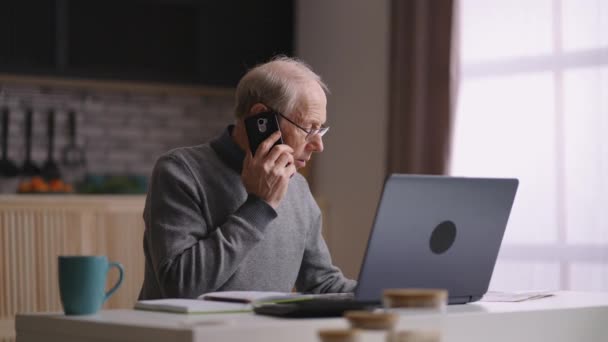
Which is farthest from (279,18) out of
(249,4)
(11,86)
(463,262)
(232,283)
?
(463,262)

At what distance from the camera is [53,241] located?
4254 mm

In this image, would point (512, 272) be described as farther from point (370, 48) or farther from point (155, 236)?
point (155, 236)

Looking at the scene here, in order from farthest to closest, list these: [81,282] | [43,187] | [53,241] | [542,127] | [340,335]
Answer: [43,187], [53,241], [542,127], [81,282], [340,335]

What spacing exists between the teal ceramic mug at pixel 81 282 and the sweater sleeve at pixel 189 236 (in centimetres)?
47

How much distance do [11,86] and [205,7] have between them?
109 centimetres

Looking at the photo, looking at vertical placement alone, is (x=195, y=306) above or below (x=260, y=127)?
below

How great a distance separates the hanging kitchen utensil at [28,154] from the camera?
15.6 ft

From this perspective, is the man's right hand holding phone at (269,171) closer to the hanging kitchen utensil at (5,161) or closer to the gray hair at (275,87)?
the gray hair at (275,87)

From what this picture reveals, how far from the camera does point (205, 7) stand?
16.6ft

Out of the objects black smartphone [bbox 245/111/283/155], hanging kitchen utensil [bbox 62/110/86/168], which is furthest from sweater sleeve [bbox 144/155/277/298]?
hanging kitchen utensil [bbox 62/110/86/168]

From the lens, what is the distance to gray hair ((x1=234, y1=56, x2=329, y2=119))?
242 centimetres

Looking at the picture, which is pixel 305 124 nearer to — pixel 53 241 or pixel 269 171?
pixel 269 171

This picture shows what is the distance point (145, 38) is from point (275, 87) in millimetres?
2682

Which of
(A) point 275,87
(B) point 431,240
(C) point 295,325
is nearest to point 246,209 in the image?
(A) point 275,87
